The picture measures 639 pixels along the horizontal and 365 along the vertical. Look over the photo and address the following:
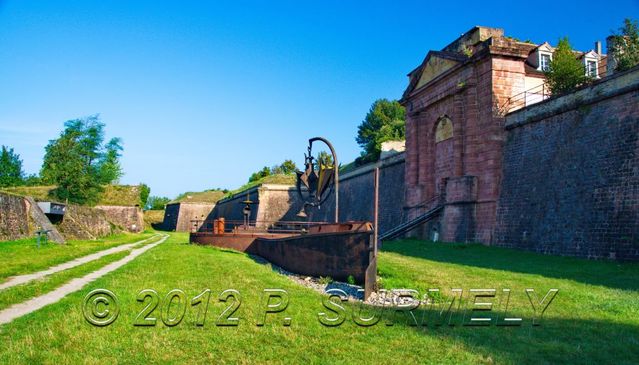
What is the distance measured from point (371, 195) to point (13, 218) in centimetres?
1948

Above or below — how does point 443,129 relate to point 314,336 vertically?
above

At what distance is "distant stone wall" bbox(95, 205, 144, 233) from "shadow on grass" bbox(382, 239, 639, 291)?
33.9 meters

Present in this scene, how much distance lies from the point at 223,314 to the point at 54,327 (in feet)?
6.84

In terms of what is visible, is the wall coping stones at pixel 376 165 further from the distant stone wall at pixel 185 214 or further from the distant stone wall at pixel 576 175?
the distant stone wall at pixel 185 214

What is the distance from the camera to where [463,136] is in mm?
21172

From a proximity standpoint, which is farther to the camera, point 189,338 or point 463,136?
point 463,136

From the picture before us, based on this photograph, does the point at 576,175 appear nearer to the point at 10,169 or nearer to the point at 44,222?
the point at 44,222

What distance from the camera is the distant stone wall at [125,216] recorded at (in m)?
46.0

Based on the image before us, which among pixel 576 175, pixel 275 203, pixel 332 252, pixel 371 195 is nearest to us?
pixel 332 252

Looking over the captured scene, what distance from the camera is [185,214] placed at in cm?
5672

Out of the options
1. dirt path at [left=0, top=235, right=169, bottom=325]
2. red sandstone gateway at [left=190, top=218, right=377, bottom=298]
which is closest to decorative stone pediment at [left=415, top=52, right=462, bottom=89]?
red sandstone gateway at [left=190, top=218, right=377, bottom=298]

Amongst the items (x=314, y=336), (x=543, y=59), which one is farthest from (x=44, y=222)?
(x=543, y=59)

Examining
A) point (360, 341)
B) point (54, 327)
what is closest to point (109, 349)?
point (54, 327)

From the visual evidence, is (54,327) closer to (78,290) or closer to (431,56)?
(78,290)
